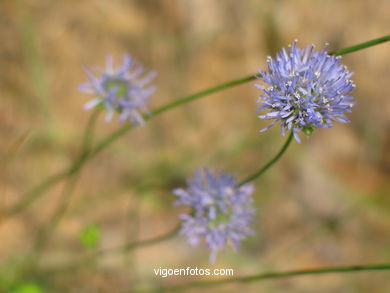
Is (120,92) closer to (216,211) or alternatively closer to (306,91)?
(216,211)

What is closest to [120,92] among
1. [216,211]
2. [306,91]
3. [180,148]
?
[216,211]

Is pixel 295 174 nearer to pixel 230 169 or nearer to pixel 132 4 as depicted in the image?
pixel 230 169

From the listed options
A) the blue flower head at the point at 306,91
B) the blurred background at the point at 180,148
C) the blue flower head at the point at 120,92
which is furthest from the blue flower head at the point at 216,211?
the blurred background at the point at 180,148

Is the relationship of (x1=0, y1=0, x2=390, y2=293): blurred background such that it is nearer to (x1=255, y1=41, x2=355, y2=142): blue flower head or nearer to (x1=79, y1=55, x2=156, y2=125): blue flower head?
(x1=79, y1=55, x2=156, y2=125): blue flower head

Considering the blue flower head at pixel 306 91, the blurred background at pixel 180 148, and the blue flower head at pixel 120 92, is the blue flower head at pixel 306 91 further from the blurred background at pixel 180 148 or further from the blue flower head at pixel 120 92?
the blurred background at pixel 180 148

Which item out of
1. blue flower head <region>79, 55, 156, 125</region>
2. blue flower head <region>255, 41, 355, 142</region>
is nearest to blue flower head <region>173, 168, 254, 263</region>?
blue flower head <region>79, 55, 156, 125</region>

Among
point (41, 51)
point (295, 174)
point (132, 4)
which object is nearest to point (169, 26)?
point (132, 4)
